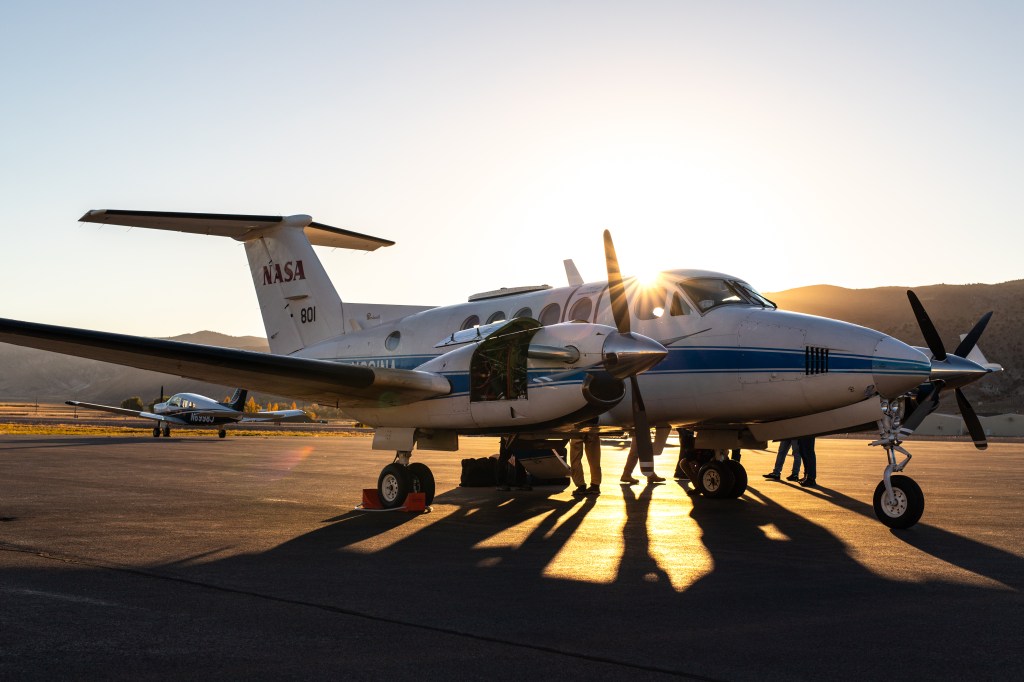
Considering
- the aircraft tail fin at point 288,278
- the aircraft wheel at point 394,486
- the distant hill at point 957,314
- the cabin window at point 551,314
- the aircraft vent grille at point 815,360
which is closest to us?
the aircraft vent grille at point 815,360

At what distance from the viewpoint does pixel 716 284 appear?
13.9 m

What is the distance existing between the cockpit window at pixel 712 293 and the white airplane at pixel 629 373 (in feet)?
0.07

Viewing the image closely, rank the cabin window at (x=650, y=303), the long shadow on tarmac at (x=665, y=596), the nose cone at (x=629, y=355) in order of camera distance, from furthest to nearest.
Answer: the cabin window at (x=650, y=303) → the nose cone at (x=629, y=355) → the long shadow on tarmac at (x=665, y=596)

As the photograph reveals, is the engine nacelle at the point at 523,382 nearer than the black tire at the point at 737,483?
Yes

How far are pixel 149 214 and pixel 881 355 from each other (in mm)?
13212

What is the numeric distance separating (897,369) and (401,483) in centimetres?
718

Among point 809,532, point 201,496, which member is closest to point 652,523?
point 809,532

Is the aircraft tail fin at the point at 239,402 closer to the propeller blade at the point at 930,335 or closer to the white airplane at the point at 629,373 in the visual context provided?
the white airplane at the point at 629,373

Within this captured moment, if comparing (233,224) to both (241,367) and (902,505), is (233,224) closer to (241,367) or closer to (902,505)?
(241,367)

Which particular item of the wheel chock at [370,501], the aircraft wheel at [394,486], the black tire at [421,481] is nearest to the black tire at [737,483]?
the black tire at [421,481]

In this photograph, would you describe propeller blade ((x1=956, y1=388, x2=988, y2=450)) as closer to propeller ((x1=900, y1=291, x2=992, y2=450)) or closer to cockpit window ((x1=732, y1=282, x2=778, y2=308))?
propeller ((x1=900, y1=291, x2=992, y2=450))

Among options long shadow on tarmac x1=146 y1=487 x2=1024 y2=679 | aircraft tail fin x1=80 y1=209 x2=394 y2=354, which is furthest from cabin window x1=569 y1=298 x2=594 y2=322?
aircraft tail fin x1=80 y1=209 x2=394 y2=354

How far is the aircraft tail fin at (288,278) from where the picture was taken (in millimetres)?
18828

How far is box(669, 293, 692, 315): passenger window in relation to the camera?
13.6 meters
